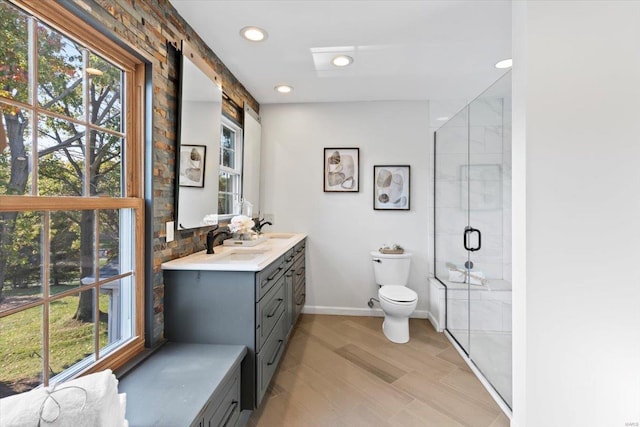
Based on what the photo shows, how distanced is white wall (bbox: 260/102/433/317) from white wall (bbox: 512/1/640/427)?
1.79 metres

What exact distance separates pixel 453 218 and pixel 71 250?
2.94 meters

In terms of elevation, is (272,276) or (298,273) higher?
(272,276)

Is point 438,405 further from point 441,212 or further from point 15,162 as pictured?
point 15,162

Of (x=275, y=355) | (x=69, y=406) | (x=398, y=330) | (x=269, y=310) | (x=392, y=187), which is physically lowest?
(x=398, y=330)

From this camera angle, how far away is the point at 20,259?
98cm

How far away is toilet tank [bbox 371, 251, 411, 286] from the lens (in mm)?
3061

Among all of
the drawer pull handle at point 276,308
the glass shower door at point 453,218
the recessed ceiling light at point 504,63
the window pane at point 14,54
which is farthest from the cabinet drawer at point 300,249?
the recessed ceiling light at point 504,63

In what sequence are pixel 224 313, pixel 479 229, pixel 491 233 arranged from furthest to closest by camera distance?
pixel 479 229
pixel 491 233
pixel 224 313

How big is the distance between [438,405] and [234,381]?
4.38 ft

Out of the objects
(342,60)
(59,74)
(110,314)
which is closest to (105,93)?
(59,74)

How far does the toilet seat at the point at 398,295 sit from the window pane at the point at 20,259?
237cm

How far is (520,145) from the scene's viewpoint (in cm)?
151

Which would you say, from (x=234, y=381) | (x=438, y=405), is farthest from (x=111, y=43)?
(x=438, y=405)

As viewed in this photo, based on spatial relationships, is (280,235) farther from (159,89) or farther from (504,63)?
(504,63)
